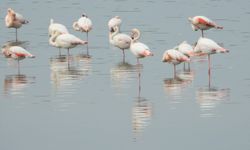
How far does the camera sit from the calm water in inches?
558

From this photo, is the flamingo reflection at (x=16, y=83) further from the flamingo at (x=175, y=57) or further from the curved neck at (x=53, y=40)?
the curved neck at (x=53, y=40)

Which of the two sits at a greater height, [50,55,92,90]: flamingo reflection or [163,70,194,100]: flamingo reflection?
[50,55,92,90]: flamingo reflection

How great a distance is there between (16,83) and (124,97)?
278 centimetres

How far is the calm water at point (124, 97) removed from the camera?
14.2m

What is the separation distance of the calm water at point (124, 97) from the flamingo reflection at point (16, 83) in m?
0.02

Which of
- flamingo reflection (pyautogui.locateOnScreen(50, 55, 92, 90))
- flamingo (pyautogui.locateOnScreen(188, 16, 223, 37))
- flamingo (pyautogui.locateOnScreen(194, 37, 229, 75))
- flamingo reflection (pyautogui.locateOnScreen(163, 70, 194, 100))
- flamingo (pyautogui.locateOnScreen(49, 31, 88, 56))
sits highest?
flamingo (pyautogui.locateOnScreen(188, 16, 223, 37))

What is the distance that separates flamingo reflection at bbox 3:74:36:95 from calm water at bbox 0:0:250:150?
21 mm

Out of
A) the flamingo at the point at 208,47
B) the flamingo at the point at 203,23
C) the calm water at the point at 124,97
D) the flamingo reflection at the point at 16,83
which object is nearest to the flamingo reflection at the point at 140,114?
the calm water at the point at 124,97

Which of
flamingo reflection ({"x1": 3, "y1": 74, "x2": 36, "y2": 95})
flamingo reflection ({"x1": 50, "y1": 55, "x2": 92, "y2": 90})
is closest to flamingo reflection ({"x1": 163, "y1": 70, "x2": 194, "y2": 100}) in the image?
flamingo reflection ({"x1": 50, "y1": 55, "x2": 92, "y2": 90})

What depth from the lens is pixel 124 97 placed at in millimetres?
17203

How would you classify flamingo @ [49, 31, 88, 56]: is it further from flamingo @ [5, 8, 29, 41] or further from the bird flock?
flamingo @ [5, 8, 29, 41]

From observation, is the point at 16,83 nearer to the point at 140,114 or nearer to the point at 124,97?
the point at 124,97

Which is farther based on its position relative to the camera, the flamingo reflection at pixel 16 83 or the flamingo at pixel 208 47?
the flamingo at pixel 208 47

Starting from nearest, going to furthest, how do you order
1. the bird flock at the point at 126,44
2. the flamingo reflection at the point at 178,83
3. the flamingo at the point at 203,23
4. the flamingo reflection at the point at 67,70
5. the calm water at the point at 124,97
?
1. the calm water at the point at 124,97
2. the flamingo reflection at the point at 178,83
3. the flamingo reflection at the point at 67,70
4. the bird flock at the point at 126,44
5. the flamingo at the point at 203,23
